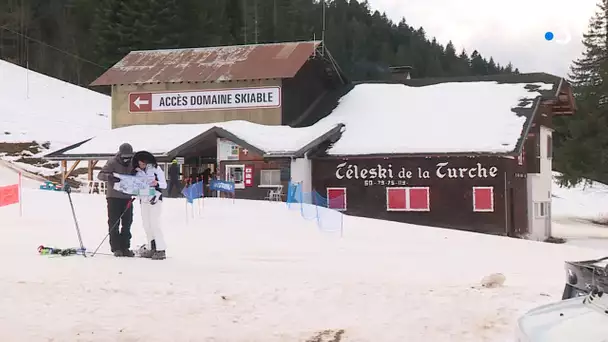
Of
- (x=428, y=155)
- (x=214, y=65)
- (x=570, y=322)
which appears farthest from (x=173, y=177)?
(x=570, y=322)

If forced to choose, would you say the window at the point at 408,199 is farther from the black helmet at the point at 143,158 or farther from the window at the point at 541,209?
the black helmet at the point at 143,158

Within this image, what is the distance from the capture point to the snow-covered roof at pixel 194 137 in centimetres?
2648

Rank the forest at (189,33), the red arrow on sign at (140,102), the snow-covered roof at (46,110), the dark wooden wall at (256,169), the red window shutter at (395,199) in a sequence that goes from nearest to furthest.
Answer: the red window shutter at (395,199)
the dark wooden wall at (256,169)
the red arrow on sign at (140,102)
the snow-covered roof at (46,110)
the forest at (189,33)

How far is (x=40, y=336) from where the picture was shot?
671 cm

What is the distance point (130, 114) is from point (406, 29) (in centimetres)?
7996

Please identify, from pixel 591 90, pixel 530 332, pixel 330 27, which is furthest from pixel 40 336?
pixel 330 27

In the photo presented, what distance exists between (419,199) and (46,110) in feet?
112

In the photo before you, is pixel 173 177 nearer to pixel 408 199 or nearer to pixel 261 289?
pixel 408 199

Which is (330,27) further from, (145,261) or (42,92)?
(145,261)

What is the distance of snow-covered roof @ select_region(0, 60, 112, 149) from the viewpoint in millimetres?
45469

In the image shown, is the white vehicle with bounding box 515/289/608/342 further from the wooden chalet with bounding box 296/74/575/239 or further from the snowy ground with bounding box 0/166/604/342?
the wooden chalet with bounding box 296/74/575/239

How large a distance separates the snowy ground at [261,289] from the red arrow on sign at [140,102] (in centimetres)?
1673

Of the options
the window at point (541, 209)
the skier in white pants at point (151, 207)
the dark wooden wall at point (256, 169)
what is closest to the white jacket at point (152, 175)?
the skier in white pants at point (151, 207)

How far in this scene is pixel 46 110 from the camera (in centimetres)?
5116
